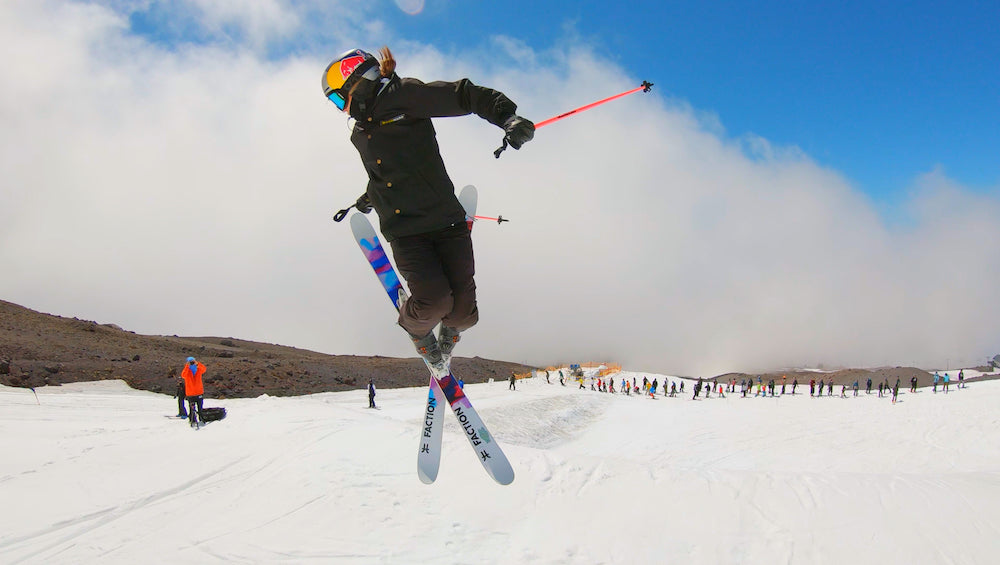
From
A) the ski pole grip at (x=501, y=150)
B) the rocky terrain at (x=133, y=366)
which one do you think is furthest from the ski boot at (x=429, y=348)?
the rocky terrain at (x=133, y=366)

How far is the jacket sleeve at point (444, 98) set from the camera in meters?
3.90

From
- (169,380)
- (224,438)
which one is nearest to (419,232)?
(224,438)

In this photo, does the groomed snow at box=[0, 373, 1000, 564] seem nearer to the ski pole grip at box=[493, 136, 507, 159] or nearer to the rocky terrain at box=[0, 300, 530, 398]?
the ski pole grip at box=[493, 136, 507, 159]

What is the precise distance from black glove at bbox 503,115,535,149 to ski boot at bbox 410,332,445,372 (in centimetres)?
203

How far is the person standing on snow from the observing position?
4.00 m

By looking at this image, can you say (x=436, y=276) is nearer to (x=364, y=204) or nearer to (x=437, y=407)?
(x=364, y=204)

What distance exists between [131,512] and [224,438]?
10.2 feet

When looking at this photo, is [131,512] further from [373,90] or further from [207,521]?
[373,90]

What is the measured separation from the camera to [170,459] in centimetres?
708

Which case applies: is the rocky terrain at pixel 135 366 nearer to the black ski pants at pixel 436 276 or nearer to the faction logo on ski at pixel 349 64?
the black ski pants at pixel 436 276

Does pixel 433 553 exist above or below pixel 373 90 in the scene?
below

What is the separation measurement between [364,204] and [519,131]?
1822 millimetres

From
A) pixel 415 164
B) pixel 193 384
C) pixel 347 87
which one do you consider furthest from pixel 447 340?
pixel 193 384

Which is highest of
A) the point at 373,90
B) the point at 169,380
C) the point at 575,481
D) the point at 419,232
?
the point at 373,90
